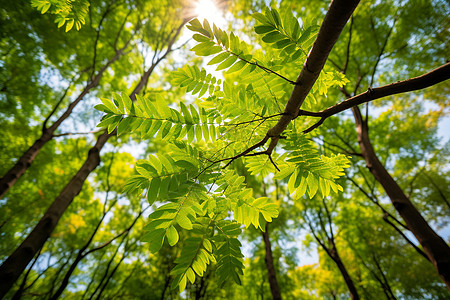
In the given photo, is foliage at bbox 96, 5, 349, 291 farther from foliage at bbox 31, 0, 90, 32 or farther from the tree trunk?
the tree trunk

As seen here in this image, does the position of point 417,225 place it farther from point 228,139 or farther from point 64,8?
point 64,8

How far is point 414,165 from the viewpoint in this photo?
7.96m

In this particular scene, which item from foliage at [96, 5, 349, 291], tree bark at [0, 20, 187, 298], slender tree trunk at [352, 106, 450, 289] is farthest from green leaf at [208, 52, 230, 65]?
tree bark at [0, 20, 187, 298]

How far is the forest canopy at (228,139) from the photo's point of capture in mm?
1008

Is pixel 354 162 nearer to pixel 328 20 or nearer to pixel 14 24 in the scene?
pixel 328 20

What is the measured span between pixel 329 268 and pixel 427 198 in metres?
6.45

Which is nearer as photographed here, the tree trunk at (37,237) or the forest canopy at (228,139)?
the forest canopy at (228,139)

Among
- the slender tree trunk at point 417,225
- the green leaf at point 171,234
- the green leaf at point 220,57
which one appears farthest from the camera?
the slender tree trunk at point 417,225

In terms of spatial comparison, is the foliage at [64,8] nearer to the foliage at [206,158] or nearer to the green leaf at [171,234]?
the foliage at [206,158]

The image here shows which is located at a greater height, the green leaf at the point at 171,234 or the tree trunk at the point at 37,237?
the tree trunk at the point at 37,237

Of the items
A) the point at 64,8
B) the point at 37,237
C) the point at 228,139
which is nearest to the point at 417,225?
the point at 228,139

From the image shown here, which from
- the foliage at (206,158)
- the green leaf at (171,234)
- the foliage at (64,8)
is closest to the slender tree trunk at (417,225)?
the foliage at (206,158)

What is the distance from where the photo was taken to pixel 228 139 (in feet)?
4.33

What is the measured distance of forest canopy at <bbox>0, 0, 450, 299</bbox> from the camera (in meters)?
1.01
